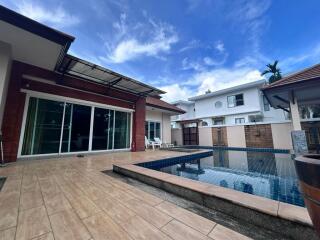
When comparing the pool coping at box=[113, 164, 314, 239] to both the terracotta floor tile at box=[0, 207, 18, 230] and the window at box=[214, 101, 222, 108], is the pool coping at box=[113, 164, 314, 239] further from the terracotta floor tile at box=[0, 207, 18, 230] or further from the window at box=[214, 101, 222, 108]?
the window at box=[214, 101, 222, 108]

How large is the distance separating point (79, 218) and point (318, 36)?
16747mm

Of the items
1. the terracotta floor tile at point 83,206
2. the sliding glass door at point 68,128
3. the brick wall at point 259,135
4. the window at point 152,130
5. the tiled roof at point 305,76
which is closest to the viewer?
the terracotta floor tile at point 83,206

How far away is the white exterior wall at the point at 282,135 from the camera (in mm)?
8984

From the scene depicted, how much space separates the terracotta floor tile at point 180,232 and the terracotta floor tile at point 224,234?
4.1 inches

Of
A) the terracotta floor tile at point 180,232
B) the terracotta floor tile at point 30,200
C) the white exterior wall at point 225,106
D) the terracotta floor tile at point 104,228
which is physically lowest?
the terracotta floor tile at point 180,232

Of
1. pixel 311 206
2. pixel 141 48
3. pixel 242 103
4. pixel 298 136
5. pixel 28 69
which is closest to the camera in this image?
pixel 311 206

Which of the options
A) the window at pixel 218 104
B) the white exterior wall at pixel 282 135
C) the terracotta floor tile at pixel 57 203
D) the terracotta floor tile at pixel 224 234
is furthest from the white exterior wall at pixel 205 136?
the terracotta floor tile at pixel 57 203

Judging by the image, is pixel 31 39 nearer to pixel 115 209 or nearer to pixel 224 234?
pixel 115 209

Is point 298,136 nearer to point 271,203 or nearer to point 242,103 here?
point 271,203

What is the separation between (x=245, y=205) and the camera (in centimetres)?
172

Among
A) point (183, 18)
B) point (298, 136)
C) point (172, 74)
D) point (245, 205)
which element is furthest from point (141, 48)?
point (245, 205)

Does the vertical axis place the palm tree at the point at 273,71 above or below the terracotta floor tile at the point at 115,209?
above

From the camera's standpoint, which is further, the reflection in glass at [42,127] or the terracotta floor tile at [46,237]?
the reflection in glass at [42,127]

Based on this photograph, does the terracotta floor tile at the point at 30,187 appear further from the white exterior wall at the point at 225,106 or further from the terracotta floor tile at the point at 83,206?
the white exterior wall at the point at 225,106
